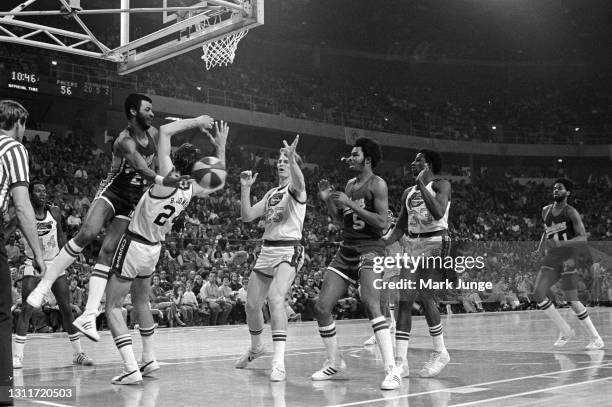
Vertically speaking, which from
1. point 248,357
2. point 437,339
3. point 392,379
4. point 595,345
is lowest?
point 595,345

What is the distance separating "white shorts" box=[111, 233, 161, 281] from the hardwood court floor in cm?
113

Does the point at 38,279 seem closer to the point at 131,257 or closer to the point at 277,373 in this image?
the point at 131,257

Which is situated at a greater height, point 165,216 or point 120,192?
point 120,192

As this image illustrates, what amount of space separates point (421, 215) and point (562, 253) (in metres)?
3.98

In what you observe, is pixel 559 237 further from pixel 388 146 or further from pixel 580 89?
pixel 580 89

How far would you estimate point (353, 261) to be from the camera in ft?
24.7

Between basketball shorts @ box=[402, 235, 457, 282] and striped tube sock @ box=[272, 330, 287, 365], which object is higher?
basketball shorts @ box=[402, 235, 457, 282]

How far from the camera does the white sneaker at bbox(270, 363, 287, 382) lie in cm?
745

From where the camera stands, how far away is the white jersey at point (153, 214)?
7430 mm

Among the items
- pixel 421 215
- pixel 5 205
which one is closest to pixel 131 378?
pixel 5 205

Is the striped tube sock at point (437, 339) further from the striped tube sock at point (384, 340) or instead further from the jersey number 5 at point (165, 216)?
the jersey number 5 at point (165, 216)

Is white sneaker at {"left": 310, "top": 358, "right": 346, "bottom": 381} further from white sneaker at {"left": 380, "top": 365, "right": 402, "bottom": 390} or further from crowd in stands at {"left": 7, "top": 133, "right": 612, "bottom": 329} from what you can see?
crowd in stands at {"left": 7, "top": 133, "right": 612, "bottom": 329}

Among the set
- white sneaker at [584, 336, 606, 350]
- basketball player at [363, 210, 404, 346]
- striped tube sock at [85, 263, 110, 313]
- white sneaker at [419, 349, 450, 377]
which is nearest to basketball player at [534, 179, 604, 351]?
white sneaker at [584, 336, 606, 350]

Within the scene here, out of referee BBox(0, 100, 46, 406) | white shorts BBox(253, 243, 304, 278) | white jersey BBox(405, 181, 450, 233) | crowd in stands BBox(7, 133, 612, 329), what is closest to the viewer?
referee BBox(0, 100, 46, 406)
